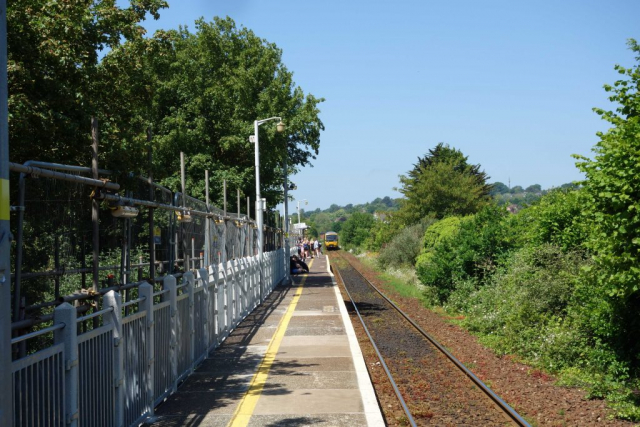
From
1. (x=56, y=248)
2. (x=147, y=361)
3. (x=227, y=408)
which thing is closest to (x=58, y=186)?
(x=56, y=248)

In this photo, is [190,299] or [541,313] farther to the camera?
[541,313]

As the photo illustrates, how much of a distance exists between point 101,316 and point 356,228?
112014 millimetres

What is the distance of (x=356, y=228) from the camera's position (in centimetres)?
12056

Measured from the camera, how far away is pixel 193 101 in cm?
3675

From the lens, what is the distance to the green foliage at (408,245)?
42662 mm

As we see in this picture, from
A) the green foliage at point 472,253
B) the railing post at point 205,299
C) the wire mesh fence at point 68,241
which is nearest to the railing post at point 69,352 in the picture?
the wire mesh fence at point 68,241

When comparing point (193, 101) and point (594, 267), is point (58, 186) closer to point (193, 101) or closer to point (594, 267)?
point (594, 267)

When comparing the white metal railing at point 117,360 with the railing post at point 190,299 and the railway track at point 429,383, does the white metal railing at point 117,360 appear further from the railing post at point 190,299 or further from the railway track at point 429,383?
the railway track at point 429,383

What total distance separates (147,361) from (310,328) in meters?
7.99

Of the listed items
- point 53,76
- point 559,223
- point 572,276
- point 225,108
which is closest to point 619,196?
point 572,276

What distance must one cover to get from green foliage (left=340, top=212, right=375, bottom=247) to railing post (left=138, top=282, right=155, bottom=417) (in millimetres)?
102266

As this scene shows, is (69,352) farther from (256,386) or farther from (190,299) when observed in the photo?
(190,299)

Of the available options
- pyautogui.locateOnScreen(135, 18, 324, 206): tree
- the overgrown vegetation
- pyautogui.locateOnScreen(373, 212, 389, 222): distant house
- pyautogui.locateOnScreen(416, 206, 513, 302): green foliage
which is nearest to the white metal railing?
the overgrown vegetation

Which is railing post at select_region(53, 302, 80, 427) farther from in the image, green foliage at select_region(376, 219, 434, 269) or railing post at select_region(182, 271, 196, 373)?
green foliage at select_region(376, 219, 434, 269)
